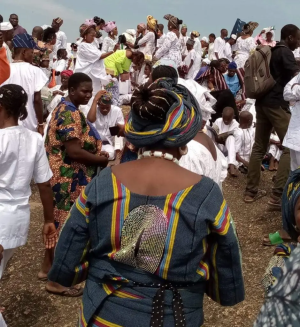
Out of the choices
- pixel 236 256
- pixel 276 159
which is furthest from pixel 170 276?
pixel 276 159

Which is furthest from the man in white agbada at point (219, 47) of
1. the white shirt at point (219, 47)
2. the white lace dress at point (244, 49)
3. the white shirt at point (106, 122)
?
the white shirt at point (106, 122)

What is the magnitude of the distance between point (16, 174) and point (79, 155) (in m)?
0.68

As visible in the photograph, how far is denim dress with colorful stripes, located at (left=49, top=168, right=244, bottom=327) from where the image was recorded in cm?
172

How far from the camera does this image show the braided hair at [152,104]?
1.77m

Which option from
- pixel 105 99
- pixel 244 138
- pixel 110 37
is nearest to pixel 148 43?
pixel 110 37

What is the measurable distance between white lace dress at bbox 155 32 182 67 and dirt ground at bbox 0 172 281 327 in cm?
842

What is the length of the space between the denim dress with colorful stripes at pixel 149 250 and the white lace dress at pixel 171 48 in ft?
37.4

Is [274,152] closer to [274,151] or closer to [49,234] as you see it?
[274,151]

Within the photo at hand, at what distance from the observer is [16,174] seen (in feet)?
9.30

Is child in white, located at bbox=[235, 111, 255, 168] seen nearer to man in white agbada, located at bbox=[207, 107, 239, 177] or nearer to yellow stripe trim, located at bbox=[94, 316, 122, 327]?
man in white agbada, located at bbox=[207, 107, 239, 177]

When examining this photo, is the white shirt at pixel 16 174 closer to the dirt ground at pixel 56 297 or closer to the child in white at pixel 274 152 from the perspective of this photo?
the dirt ground at pixel 56 297

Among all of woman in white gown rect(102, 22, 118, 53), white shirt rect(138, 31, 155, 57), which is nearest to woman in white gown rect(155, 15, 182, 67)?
white shirt rect(138, 31, 155, 57)

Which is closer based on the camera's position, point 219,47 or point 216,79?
point 216,79

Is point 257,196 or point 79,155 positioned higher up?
point 79,155
